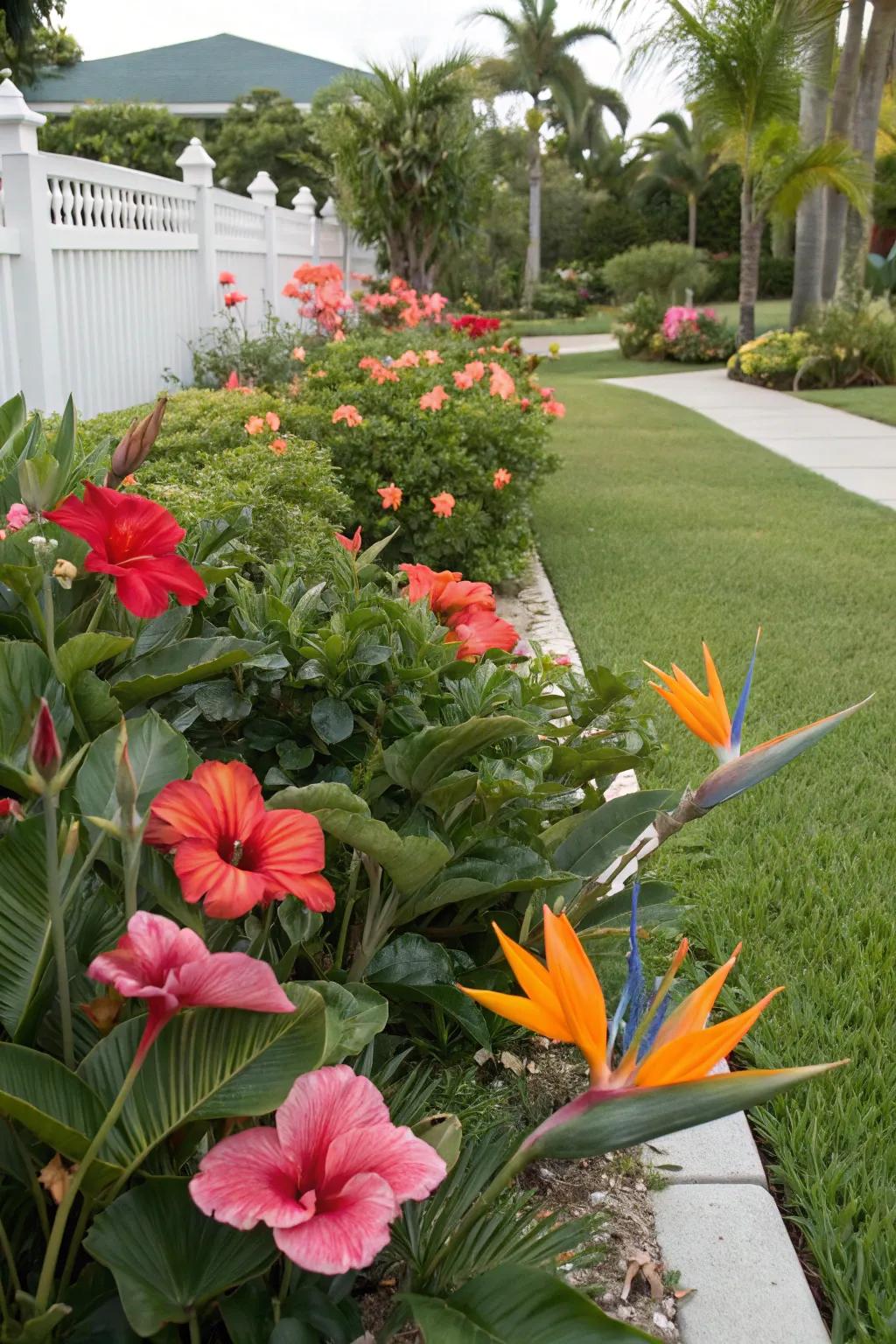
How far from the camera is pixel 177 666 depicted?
1647 mm

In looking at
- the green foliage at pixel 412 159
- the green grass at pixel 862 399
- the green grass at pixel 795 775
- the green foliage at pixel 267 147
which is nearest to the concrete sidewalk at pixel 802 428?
the green grass at pixel 862 399

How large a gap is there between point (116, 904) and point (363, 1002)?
30 cm

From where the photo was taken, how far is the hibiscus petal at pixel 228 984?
3.23ft

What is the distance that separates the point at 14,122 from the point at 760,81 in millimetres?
13303

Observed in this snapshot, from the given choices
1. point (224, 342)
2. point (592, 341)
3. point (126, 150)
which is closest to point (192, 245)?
point (224, 342)

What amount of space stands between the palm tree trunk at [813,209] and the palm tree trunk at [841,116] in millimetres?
269

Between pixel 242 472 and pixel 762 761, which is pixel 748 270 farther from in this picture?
pixel 762 761

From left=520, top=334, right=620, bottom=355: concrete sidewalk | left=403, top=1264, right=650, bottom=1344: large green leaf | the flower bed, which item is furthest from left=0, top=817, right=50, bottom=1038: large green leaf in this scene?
left=520, top=334, right=620, bottom=355: concrete sidewalk

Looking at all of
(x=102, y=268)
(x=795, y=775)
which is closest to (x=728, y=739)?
(x=795, y=775)

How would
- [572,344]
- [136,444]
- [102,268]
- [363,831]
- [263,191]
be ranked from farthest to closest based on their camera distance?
1. [572,344]
2. [263,191]
3. [102,268]
4. [136,444]
5. [363,831]

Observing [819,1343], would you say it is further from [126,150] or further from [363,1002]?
[126,150]

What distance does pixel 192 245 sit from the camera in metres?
7.87

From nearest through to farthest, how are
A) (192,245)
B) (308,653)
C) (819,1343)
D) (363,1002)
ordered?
1. (363,1002)
2. (819,1343)
3. (308,653)
4. (192,245)

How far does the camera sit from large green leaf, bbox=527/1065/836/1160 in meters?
0.86
